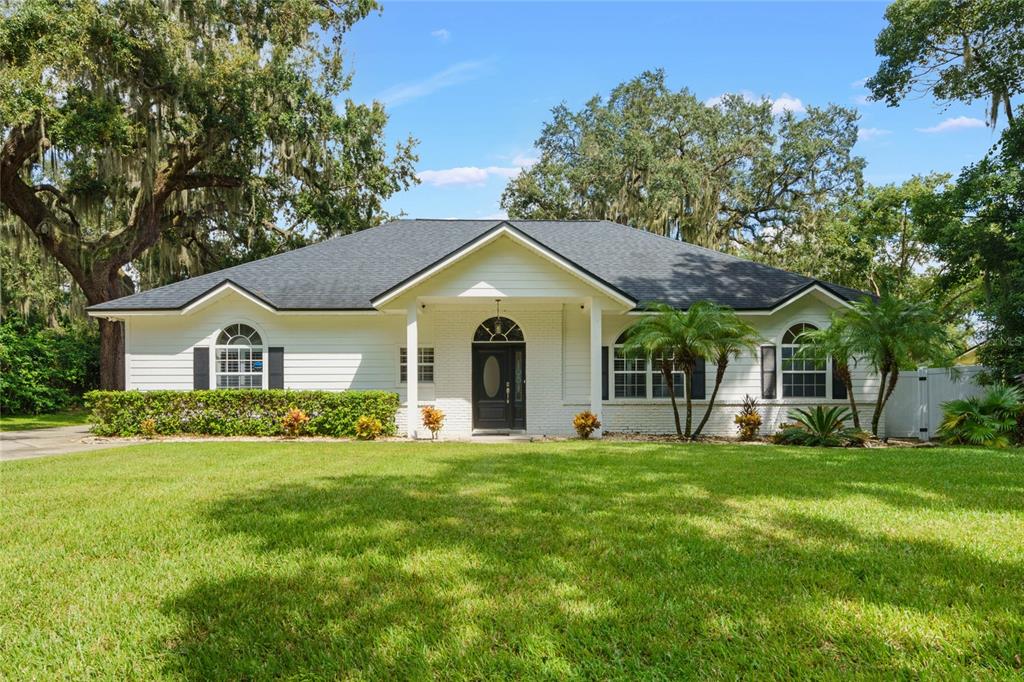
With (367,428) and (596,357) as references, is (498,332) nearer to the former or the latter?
(596,357)

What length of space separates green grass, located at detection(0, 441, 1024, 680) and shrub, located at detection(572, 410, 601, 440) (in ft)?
20.3

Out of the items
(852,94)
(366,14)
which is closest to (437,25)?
(366,14)

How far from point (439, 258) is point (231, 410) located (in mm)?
6229

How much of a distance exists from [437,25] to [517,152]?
18.9m

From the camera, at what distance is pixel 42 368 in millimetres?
22047

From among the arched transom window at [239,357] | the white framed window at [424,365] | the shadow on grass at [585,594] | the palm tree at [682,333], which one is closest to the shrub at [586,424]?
the palm tree at [682,333]

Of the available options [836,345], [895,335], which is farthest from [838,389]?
[895,335]

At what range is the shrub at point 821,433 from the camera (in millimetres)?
13094

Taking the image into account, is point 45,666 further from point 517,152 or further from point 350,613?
point 517,152

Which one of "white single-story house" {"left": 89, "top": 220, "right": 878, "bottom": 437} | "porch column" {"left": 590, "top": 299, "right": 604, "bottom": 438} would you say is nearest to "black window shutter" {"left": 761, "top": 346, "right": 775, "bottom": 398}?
"white single-story house" {"left": 89, "top": 220, "right": 878, "bottom": 437}

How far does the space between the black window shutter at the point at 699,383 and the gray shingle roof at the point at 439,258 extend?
5.72ft

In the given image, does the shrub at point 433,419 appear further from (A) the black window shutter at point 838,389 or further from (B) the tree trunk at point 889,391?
(A) the black window shutter at point 838,389

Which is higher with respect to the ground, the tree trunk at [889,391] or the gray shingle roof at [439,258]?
the gray shingle roof at [439,258]

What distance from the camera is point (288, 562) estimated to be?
14.6ft
